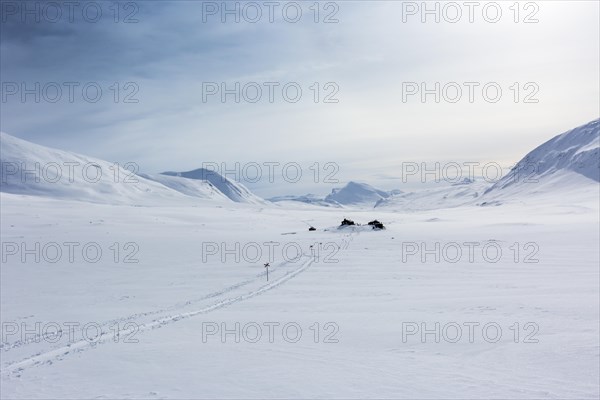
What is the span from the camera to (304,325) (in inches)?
497

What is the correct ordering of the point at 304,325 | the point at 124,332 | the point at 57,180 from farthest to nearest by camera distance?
1. the point at 57,180
2. the point at 304,325
3. the point at 124,332

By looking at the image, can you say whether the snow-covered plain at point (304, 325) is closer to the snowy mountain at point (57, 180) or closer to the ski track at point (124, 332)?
the ski track at point (124, 332)

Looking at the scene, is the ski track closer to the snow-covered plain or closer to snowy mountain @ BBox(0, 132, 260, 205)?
the snow-covered plain

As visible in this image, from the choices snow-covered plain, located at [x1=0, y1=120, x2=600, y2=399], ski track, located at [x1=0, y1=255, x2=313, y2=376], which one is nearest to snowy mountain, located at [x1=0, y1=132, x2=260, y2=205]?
snow-covered plain, located at [x1=0, y1=120, x2=600, y2=399]

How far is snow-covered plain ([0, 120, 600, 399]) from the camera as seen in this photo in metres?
8.55

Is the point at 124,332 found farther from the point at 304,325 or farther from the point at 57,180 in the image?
the point at 57,180

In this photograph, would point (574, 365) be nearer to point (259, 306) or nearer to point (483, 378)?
point (483, 378)

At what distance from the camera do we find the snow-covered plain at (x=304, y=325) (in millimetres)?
8547

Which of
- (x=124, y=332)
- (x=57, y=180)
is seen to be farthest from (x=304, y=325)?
(x=57, y=180)

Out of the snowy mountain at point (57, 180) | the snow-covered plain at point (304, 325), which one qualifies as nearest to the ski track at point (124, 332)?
the snow-covered plain at point (304, 325)

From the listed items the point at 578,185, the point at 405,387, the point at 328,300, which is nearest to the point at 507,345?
the point at 405,387

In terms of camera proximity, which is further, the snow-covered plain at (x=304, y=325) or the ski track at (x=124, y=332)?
the ski track at (x=124, y=332)

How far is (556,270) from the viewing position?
2081 cm

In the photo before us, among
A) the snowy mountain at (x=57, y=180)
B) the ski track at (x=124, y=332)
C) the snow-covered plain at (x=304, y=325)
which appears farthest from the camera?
the snowy mountain at (x=57, y=180)
